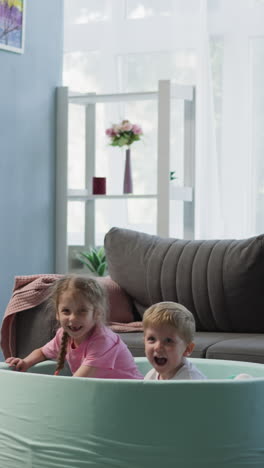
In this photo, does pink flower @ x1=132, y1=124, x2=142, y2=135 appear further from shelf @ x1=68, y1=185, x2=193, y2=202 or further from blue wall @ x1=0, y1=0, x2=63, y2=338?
blue wall @ x1=0, y1=0, x2=63, y2=338

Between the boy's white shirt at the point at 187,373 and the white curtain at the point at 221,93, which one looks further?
the white curtain at the point at 221,93

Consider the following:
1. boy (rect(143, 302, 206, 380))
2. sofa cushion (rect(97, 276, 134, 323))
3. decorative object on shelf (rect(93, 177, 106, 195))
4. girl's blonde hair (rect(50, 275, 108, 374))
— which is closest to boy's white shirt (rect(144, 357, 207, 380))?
boy (rect(143, 302, 206, 380))

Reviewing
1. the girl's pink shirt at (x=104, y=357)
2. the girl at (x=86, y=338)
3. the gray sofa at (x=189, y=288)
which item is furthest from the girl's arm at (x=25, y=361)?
the gray sofa at (x=189, y=288)

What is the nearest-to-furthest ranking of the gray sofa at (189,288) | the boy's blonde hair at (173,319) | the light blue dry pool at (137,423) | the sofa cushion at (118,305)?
the light blue dry pool at (137,423)
the boy's blonde hair at (173,319)
the gray sofa at (189,288)
the sofa cushion at (118,305)

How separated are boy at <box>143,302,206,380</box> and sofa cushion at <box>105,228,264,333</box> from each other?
1.32m

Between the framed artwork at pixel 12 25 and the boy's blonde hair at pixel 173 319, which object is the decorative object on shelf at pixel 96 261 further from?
the boy's blonde hair at pixel 173 319

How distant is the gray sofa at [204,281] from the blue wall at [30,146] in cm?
107

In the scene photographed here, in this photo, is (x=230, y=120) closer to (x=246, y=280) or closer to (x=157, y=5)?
(x=157, y=5)

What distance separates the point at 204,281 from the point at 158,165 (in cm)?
136

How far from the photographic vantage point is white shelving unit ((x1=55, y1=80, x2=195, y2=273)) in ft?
15.1

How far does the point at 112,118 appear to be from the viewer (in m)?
5.27

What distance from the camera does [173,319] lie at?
197cm

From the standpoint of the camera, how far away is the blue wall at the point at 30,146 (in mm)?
4500

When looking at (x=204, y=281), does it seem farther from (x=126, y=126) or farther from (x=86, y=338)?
(x=126, y=126)
